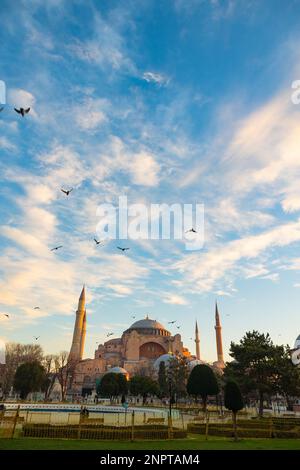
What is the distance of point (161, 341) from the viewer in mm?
87312

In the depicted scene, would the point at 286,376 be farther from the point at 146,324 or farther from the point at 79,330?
the point at 146,324

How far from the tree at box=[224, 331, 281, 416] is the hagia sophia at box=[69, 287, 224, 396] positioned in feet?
125

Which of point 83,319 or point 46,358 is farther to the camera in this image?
point 83,319

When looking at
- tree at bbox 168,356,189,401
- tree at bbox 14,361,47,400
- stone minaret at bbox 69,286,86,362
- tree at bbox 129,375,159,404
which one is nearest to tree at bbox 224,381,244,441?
tree at bbox 14,361,47,400

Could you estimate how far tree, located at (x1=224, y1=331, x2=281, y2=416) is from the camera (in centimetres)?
2883

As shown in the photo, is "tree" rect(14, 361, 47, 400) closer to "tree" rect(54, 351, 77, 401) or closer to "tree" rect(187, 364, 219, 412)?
"tree" rect(54, 351, 77, 401)

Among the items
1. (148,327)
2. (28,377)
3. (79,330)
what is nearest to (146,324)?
(148,327)

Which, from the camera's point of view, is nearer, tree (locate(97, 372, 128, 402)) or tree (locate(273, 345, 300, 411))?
tree (locate(273, 345, 300, 411))

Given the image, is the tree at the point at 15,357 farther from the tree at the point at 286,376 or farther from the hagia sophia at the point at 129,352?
the tree at the point at 286,376

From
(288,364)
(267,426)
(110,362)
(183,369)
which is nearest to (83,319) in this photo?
(110,362)

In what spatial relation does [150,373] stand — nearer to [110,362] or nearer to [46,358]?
[110,362]

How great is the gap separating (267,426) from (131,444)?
30.0 ft

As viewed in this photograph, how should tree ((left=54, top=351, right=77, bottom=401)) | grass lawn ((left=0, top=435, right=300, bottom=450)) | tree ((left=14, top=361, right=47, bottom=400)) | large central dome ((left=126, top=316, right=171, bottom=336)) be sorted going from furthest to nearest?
large central dome ((left=126, top=316, right=171, bottom=336)) < tree ((left=54, top=351, right=77, bottom=401)) < tree ((left=14, top=361, right=47, bottom=400)) < grass lawn ((left=0, top=435, right=300, bottom=450))

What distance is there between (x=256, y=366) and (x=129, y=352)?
57327 millimetres
